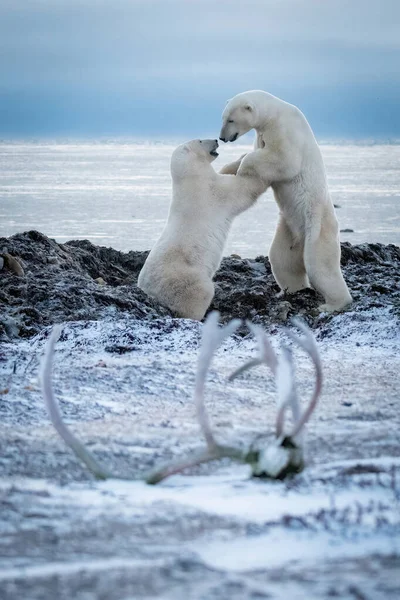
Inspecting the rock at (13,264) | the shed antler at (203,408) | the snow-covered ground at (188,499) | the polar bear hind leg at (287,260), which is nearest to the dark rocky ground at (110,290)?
the rock at (13,264)

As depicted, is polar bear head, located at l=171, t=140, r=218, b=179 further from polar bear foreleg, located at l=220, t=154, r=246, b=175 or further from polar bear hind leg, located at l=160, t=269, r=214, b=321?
polar bear hind leg, located at l=160, t=269, r=214, b=321

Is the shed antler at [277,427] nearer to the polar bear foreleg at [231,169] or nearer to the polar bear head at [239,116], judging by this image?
the polar bear head at [239,116]

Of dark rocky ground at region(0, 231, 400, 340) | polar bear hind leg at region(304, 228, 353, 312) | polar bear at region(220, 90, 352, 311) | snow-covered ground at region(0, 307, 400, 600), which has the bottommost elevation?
snow-covered ground at region(0, 307, 400, 600)

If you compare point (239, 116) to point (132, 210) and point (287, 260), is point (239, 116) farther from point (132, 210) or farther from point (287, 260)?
point (132, 210)

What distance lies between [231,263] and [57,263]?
1.94 metres

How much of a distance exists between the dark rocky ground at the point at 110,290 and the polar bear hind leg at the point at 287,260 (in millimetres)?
149

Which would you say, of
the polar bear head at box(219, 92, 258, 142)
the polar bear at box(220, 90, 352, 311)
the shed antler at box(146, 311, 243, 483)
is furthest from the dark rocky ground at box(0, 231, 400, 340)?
the shed antler at box(146, 311, 243, 483)

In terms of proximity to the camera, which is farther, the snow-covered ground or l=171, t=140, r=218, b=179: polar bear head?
l=171, t=140, r=218, b=179: polar bear head

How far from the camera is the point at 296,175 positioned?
748 cm

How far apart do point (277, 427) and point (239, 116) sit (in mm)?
4321

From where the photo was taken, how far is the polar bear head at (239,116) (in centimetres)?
724

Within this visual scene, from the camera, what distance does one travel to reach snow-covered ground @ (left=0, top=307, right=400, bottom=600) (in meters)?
2.61

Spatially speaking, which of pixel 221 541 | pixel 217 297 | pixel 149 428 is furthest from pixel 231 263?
pixel 221 541

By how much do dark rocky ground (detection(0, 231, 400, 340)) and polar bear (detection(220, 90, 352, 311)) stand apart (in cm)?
35
